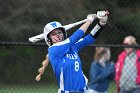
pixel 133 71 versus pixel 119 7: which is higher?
pixel 119 7

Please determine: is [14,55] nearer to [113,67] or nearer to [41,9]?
[41,9]

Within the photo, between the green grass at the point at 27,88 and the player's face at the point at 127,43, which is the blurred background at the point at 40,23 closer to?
the player's face at the point at 127,43

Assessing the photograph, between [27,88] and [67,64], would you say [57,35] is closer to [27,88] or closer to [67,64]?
[67,64]

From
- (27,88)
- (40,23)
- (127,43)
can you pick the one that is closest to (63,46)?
(40,23)

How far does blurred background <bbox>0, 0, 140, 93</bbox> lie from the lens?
31.8ft

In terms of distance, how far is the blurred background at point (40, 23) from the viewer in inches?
382

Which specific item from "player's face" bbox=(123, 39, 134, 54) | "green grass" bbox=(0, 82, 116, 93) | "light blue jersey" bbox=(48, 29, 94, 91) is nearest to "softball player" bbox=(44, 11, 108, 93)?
"light blue jersey" bbox=(48, 29, 94, 91)

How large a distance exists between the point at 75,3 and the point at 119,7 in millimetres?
561

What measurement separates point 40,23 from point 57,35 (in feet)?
5.85

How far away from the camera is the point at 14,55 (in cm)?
1011

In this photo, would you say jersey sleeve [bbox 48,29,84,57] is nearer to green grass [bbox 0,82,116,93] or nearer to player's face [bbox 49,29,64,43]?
player's face [bbox 49,29,64,43]

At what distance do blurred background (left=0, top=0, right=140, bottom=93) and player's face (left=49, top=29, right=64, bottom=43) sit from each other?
5.34 feet

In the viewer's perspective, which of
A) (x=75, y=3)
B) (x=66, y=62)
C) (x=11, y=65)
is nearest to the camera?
(x=66, y=62)

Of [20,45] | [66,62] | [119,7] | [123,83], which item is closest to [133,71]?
[123,83]
